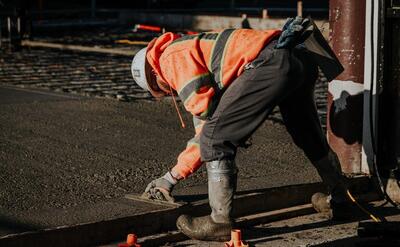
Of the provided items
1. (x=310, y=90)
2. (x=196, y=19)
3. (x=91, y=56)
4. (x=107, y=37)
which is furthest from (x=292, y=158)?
(x=196, y=19)

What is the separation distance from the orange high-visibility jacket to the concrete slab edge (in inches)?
27.9

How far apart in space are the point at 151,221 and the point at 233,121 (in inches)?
33.4

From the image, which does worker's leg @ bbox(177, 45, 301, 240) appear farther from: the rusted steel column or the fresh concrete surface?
the rusted steel column

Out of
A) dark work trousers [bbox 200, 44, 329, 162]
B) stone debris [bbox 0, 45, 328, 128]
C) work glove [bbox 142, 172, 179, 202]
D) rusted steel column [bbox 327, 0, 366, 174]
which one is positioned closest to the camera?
dark work trousers [bbox 200, 44, 329, 162]

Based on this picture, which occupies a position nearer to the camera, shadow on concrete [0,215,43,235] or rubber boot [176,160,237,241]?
shadow on concrete [0,215,43,235]

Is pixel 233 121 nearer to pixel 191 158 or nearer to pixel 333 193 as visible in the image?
pixel 191 158

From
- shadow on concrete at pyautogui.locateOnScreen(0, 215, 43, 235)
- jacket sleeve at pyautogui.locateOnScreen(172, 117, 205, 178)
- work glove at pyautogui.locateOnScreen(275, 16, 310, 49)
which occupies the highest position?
work glove at pyautogui.locateOnScreen(275, 16, 310, 49)

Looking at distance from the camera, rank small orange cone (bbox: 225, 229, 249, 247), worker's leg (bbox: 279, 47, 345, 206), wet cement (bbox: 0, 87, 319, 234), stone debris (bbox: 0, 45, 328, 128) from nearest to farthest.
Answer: small orange cone (bbox: 225, 229, 249, 247), worker's leg (bbox: 279, 47, 345, 206), wet cement (bbox: 0, 87, 319, 234), stone debris (bbox: 0, 45, 328, 128)

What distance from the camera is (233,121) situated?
550 centimetres

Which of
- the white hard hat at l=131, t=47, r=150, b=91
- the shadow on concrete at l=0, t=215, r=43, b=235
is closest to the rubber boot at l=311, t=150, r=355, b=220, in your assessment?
the white hard hat at l=131, t=47, r=150, b=91

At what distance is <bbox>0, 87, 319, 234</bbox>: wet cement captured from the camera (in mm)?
6191

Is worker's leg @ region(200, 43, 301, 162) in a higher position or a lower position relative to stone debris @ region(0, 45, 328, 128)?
higher

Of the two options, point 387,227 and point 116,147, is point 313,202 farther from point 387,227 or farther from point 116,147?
point 116,147

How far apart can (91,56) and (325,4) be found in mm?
17211
